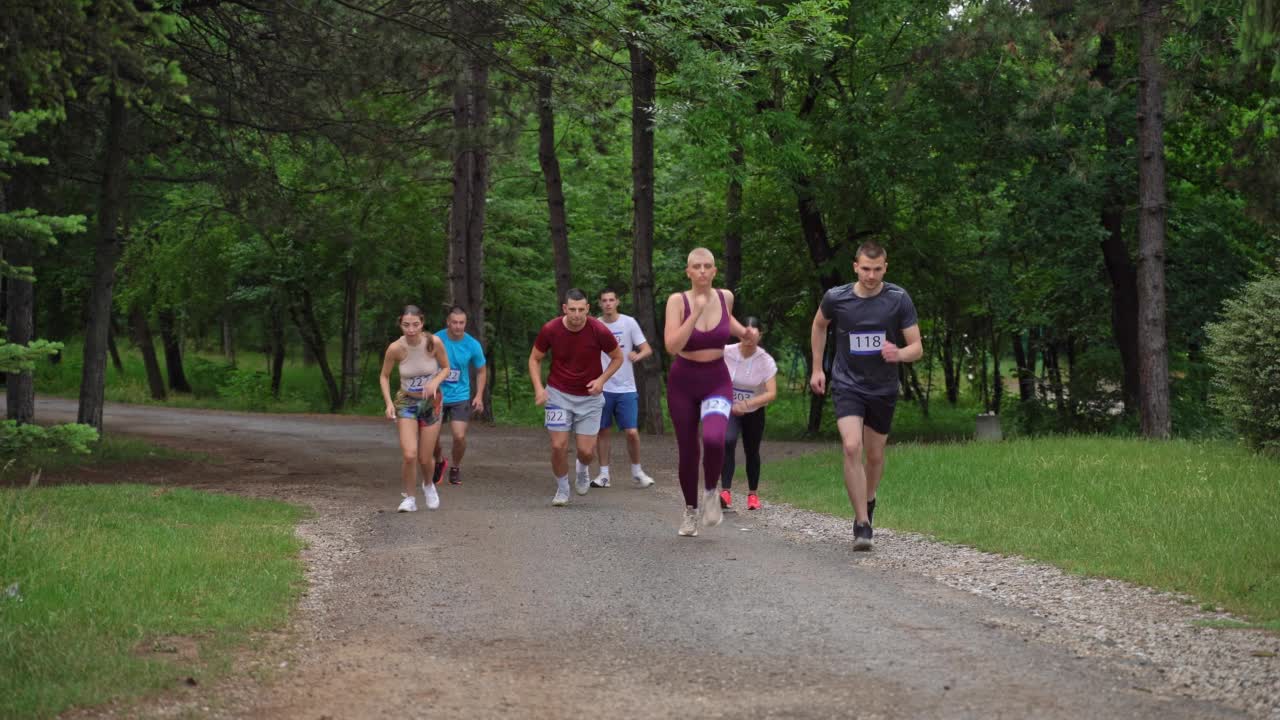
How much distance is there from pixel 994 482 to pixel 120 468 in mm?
11570

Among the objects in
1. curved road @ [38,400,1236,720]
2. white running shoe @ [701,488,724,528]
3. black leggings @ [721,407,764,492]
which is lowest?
curved road @ [38,400,1236,720]

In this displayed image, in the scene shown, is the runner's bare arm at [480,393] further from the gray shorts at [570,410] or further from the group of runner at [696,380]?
the gray shorts at [570,410]

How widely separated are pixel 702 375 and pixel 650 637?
373 cm

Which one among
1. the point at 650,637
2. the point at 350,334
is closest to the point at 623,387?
the point at 650,637

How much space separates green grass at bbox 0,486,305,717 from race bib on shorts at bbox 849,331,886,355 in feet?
14.1

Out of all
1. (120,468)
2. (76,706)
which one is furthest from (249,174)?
(76,706)

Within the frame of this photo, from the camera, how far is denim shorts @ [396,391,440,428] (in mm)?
12195

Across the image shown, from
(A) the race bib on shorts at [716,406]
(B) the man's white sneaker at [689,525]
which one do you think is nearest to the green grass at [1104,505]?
(B) the man's white sneaker at [689,525]

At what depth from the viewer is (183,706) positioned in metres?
5.20

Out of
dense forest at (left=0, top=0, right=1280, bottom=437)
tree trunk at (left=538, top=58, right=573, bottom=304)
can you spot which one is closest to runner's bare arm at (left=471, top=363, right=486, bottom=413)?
dense forest at (left=0, top=0, right=1280, bottom=437)

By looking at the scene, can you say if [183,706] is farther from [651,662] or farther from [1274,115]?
[1274,115]

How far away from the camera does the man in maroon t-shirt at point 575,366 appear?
12.1 meters

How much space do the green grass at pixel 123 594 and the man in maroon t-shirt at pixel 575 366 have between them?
8.92 ft

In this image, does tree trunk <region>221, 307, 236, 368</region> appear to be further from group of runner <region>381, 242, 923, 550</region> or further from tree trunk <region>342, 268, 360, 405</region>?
group of runner <region>381, 242, 923, 550</region>
